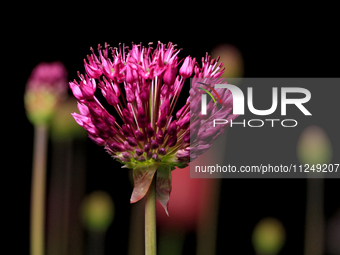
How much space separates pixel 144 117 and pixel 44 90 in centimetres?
155

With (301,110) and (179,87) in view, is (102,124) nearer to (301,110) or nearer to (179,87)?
(179,87)

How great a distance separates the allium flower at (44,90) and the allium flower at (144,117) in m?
1.04

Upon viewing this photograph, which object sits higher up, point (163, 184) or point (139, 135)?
point (139, 135)

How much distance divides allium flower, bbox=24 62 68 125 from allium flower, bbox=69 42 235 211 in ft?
3.40

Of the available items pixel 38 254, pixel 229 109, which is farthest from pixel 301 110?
pixel 38 254

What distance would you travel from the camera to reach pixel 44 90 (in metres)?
3.30

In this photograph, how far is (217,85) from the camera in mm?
2275

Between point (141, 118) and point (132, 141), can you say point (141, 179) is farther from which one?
point (141, 118)

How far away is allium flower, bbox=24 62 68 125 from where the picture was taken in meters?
3.19

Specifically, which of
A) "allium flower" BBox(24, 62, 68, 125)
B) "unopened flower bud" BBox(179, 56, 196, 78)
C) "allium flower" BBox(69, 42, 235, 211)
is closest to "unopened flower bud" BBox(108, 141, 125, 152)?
"allium flower" BBox(69, 42, 235, 211)

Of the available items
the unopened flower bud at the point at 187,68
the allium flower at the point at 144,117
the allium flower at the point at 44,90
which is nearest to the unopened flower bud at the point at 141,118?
the allium flower at the point at 144,117

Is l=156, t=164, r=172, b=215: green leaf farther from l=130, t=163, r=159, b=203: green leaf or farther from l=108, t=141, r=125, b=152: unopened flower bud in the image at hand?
l=108, t=141, r=125, b=152: unopened flower bud

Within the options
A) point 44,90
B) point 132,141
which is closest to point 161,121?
point 132,141

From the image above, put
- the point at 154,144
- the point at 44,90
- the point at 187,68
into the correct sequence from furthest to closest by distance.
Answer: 1. the point at 44,90
2. the point at 187,68
3. the point at 154,144
